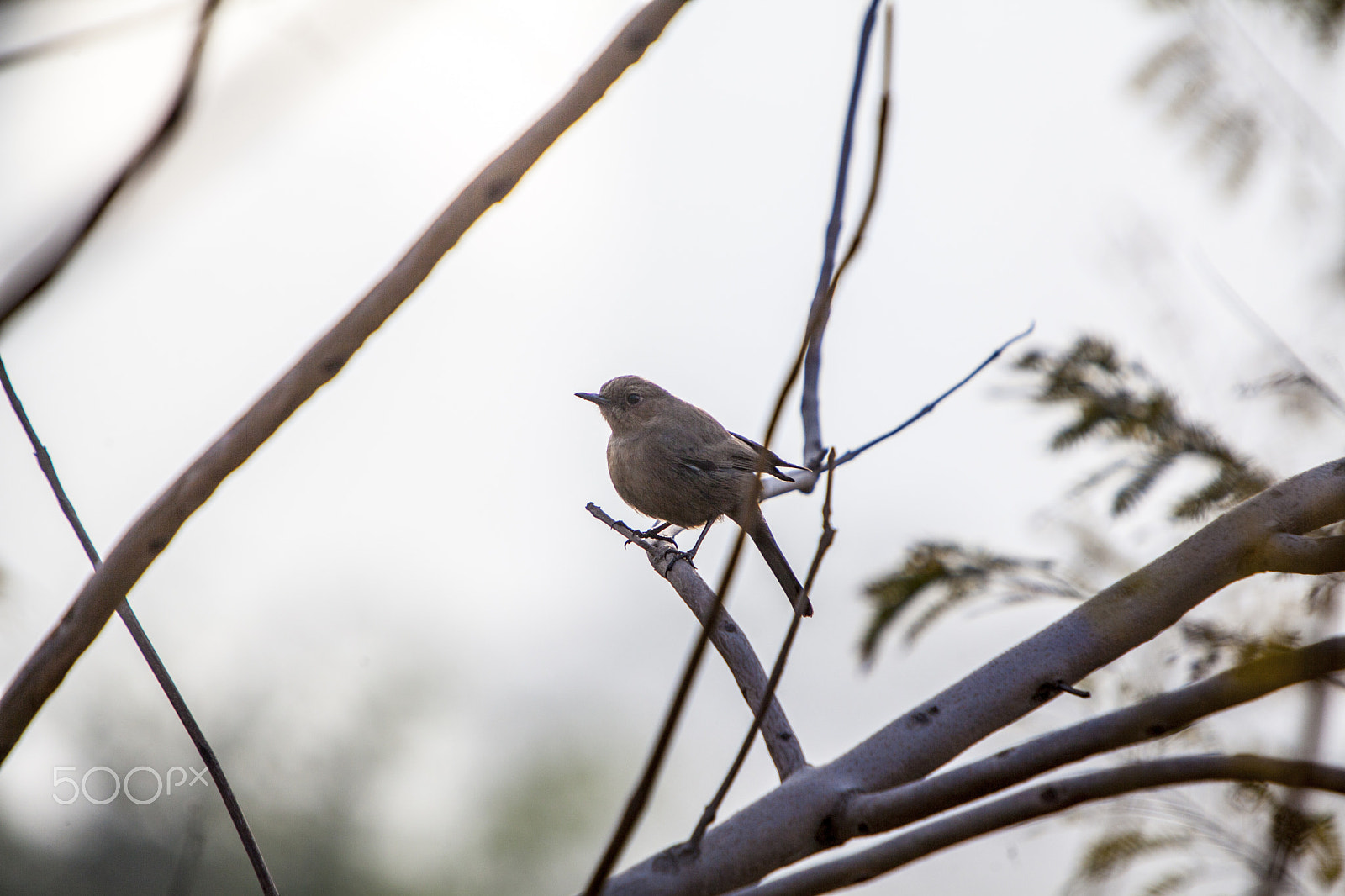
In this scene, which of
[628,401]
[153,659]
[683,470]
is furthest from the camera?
[628,401]

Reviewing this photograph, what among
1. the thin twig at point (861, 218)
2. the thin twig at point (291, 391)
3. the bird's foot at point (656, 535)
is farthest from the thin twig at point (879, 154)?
the bird's foot at point (656, 535)

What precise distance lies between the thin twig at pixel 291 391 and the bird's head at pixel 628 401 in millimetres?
5223

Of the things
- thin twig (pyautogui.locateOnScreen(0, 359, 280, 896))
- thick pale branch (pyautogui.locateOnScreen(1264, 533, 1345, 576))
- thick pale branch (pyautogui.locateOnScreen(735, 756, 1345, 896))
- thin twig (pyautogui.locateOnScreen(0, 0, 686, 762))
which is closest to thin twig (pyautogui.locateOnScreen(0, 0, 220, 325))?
thin twig (pyautogui.locateOnScreen(0, 0, 686, 762))

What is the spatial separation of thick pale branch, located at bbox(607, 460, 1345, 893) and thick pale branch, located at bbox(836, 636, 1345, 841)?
252mm

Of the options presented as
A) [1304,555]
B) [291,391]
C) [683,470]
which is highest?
[683,470]

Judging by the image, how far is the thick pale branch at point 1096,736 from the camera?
145cm

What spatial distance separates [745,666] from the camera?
9.22 feet

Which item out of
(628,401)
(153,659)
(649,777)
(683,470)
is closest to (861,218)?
(649,777)

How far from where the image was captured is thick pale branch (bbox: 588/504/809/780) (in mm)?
2371

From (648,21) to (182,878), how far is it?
1.83 metres

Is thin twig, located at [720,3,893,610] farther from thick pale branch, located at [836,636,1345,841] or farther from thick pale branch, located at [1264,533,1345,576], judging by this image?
thick pale branch, located at [1264,533,1345,576]

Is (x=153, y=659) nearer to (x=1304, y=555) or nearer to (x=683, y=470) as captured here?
(x=1304, y=555)

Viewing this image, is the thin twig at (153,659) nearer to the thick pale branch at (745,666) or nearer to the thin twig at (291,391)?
the thin twig at (291,391)

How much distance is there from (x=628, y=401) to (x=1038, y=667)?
4968mm
